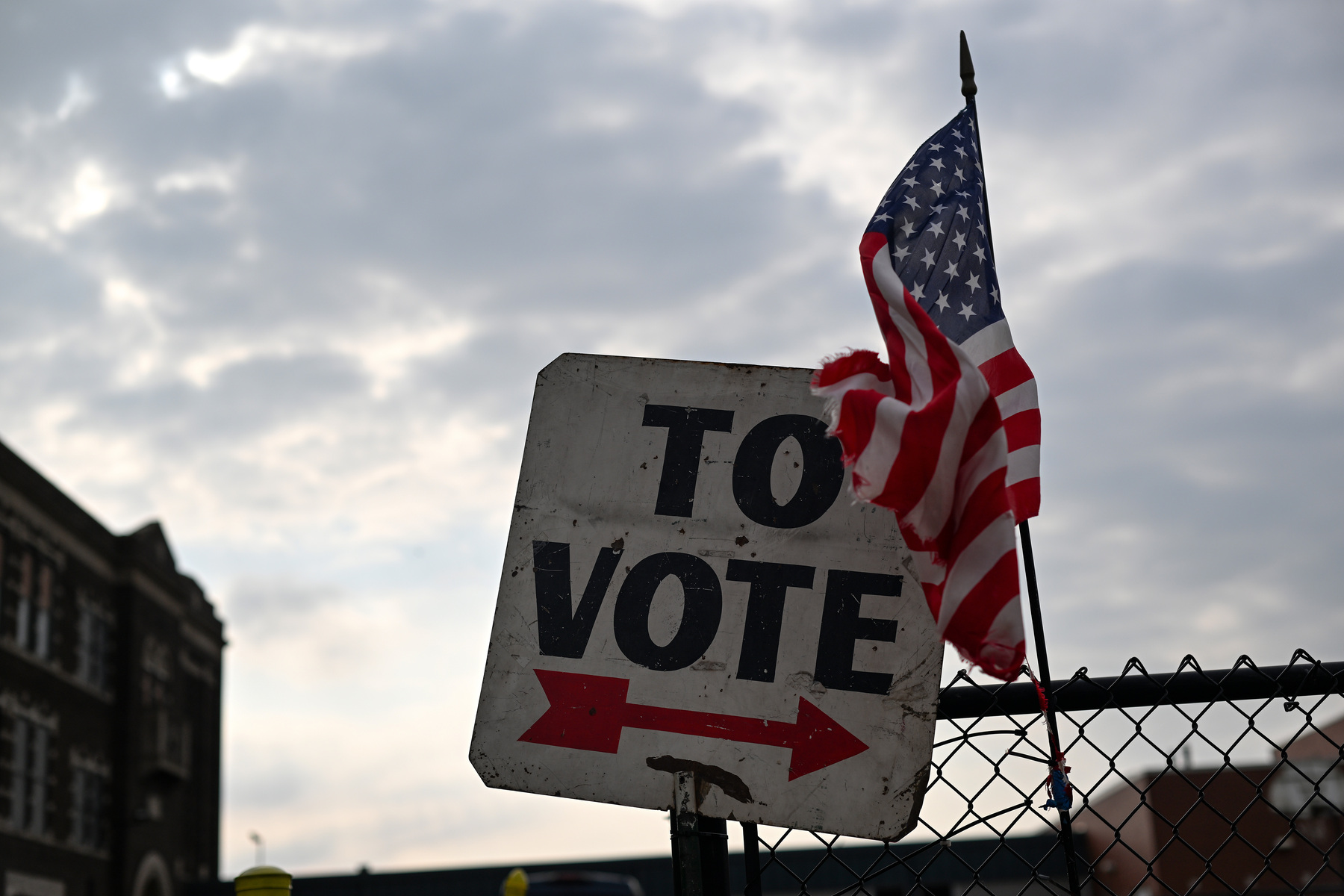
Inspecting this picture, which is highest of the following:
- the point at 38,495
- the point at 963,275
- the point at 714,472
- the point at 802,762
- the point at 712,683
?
the point at 38,495

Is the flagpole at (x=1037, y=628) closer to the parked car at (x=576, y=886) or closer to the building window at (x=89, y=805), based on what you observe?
the parked car at (x=576, y=886)

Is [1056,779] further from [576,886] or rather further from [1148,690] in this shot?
[576,886]

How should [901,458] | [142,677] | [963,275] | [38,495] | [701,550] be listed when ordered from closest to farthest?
1. [901,458]
2. [701,550]
3. [963,275]
4. [38,495]
5. [142,677]

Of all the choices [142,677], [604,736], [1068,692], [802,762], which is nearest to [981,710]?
[1068,692]

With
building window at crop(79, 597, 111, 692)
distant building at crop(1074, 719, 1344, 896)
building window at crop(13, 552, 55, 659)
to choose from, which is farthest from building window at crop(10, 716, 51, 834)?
distant building at crop(1074, 719, 1344, 896)

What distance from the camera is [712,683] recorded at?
8.10 feet

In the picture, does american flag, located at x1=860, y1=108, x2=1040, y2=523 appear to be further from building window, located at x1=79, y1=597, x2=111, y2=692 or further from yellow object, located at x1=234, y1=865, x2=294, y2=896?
building window, located at x1=79, y1=597, x2=111, y2=692

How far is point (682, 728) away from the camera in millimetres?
2439

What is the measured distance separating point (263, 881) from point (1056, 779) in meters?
1.80

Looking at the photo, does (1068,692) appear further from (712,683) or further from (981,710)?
(712,683)

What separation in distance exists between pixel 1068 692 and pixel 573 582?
1.13 metres


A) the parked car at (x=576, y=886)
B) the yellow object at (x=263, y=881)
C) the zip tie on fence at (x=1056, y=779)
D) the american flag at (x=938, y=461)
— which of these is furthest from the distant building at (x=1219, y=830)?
the yellow object at (x=263, y=881)

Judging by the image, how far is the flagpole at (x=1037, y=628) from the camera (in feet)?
8.76

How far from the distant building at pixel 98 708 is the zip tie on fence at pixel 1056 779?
25.0 m
